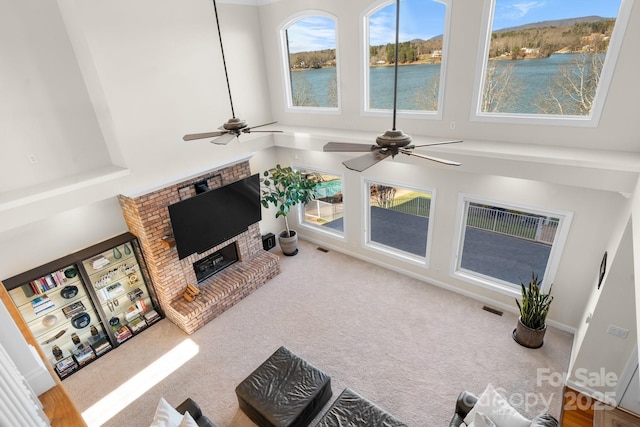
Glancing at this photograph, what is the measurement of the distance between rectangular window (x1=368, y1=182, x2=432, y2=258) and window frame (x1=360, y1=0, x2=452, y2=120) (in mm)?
1444

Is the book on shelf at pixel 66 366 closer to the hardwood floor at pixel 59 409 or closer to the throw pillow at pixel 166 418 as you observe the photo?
the throw pillow at pixel 166 418

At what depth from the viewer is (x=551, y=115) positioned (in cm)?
454

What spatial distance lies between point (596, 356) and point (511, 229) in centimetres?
473

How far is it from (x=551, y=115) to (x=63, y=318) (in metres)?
7.71

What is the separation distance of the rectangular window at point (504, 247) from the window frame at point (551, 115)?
1.59 m

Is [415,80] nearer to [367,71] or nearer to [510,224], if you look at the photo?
[367,71]

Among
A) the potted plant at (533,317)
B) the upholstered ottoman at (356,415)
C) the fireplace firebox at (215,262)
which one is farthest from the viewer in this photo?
the fireplace firebox at (215,262)

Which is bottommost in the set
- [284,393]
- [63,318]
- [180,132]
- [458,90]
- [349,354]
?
[349,354]

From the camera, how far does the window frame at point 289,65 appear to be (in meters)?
5.93

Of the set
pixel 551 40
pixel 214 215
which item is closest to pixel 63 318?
pixel 214 215

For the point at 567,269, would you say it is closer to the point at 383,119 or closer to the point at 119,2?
the point at 383,119

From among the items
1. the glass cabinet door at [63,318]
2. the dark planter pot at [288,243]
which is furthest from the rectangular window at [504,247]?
the glass cabinet door at [63,318]

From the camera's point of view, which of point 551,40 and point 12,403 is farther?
point 551,40

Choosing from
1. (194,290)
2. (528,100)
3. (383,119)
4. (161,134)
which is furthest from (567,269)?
(161,134)
